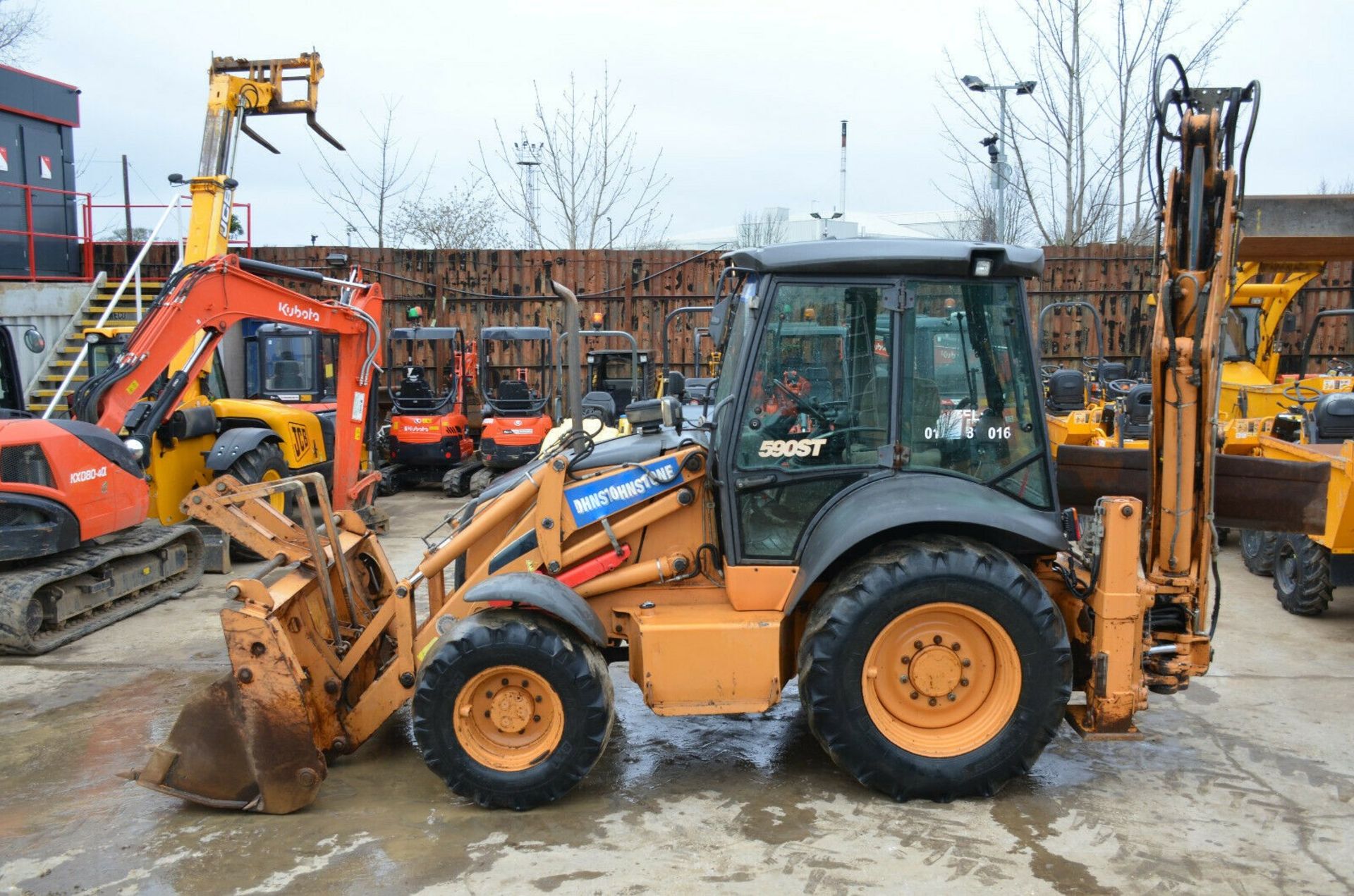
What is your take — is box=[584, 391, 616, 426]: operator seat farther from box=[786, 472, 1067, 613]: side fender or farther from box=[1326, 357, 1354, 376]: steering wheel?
box=[1326, 357, 1354, 376]: steering wheel

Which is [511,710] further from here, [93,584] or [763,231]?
[763,231]

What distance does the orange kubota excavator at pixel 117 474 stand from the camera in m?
7.32

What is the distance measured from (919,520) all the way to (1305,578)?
5034mm

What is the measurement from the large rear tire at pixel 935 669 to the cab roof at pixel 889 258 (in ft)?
3.92

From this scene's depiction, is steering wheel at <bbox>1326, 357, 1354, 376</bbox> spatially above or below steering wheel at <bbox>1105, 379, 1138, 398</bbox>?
above

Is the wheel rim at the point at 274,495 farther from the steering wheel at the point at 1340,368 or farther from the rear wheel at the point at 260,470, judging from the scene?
the steering wheel at the point at 1340,368

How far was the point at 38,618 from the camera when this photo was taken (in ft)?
24.0

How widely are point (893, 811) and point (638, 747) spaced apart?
1381 mm

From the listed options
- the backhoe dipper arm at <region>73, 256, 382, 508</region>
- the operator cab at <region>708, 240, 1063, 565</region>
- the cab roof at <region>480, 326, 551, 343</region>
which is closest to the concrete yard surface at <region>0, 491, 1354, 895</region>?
the operator cab at <region>708, 240, 1063, 565</region>

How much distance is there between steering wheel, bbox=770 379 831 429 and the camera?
4750 mm

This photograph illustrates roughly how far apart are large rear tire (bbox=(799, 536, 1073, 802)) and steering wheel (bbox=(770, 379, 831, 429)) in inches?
25.4

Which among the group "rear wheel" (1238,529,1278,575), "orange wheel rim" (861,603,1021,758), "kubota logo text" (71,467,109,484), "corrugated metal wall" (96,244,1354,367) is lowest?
"rear wheel" (1238,529,1278,575)

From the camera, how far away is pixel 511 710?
4.59 metres

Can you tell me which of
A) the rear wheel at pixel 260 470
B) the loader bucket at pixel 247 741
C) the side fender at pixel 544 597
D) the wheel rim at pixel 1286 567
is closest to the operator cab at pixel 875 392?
the side fender at pixel 544 597
